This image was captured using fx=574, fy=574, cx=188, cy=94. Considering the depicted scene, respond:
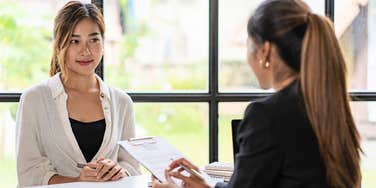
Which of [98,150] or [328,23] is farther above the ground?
[328,23]

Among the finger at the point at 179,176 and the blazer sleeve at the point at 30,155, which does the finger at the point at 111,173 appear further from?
A: the finger at the point at 179,176

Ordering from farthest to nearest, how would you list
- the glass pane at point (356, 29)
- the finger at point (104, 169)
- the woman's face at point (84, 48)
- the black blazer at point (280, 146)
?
the glass pane at point (356, 29) → the woman's face at point (84, 48) → the finger at point (104, 169) → the black blazer at point (280, 146)

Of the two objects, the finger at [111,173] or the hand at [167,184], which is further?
the finger at [111,173]

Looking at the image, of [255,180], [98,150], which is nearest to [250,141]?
[255,180]

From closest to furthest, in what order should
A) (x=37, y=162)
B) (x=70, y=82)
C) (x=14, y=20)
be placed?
(x=37, y=162) → (x=70, y=82) → (x=14, y=20)

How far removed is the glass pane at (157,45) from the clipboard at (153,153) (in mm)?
1187

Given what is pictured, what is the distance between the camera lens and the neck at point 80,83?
2.71 m

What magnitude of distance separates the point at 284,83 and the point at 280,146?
17 cm

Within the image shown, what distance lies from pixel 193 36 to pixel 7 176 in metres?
1.36

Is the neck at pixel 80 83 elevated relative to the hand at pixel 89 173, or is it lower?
elevated

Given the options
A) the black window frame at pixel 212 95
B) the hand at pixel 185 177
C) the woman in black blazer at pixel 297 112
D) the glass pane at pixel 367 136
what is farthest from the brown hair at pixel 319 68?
the glass pane at pixel 367 136

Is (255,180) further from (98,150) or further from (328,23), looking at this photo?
(98,150)

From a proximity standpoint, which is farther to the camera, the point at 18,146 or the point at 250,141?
the point at 18,146

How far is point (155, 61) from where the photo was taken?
344 cm
